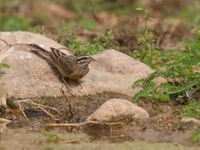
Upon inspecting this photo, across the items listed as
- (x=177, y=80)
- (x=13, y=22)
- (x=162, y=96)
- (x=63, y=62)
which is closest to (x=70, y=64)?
(x=63, y=62)

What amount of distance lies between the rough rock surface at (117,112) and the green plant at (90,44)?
9.35 ft

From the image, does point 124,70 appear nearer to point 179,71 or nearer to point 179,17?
point 179,71

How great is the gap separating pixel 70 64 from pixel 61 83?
0.41m

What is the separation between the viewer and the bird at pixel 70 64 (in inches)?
332

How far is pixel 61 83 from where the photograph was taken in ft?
28.0

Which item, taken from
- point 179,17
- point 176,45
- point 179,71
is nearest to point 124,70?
point 179,71

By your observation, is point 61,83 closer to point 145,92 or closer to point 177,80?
point 145,92

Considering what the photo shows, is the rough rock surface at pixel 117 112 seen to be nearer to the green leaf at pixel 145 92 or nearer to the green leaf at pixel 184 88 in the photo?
the green leaf at pixel 145 92

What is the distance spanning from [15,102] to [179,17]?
32.1 ft

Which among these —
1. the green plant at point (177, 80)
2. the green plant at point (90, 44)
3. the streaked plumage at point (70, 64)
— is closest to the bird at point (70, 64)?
the streaked plumage at point (70, 64)

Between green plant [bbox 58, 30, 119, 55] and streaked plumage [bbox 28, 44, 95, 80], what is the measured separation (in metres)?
1.24

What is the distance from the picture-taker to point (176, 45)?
1250 centimetres

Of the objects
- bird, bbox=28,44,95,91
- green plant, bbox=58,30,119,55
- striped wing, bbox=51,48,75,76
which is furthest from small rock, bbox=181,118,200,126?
green plant, bbox=58,30,119,55

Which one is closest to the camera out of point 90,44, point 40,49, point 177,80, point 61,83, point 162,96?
point 162,96
